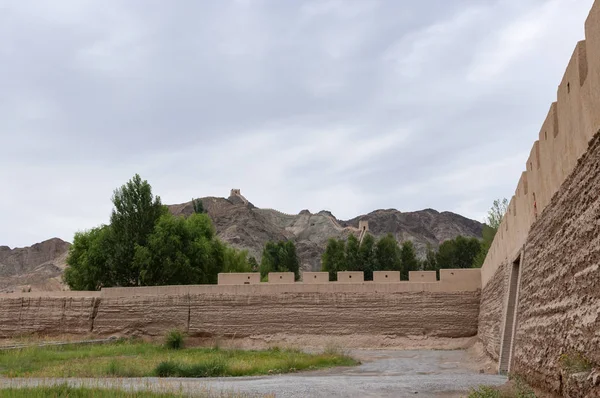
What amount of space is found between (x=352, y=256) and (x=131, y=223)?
21560mm

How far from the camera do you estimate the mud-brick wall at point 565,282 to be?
5.47m

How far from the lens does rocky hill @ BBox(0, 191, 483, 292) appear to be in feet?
269

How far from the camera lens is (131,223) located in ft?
117

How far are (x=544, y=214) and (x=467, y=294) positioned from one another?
14.4 meters

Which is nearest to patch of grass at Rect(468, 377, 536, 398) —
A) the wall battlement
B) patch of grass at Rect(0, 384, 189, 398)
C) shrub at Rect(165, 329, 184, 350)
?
the wall battlement

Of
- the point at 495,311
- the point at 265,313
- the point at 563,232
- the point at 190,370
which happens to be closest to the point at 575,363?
the point at 563,232

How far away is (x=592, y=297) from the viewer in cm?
540

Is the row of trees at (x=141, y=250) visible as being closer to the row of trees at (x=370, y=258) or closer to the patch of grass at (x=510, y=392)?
the row of trees at (x=370, y=258)

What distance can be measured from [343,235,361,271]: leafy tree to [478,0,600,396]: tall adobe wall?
40012mm

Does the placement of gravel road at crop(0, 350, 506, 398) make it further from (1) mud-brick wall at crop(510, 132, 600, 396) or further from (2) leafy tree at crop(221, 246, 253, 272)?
(2) leafy tree at crop(221, 246, 253, 272)

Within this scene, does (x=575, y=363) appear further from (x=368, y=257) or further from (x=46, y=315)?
(x=368, y=257)

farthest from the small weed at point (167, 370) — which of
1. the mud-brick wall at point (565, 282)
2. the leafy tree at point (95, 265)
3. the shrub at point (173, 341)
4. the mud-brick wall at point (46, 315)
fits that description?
the leafy tree at point (95, 265)

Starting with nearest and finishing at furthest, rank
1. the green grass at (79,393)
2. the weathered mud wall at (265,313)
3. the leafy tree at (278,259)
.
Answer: the green grass at (79,393) → the weathered mud wall at (265,313) → the leafy tree at (278,259)

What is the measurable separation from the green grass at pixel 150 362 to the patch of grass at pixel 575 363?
29.9ft
